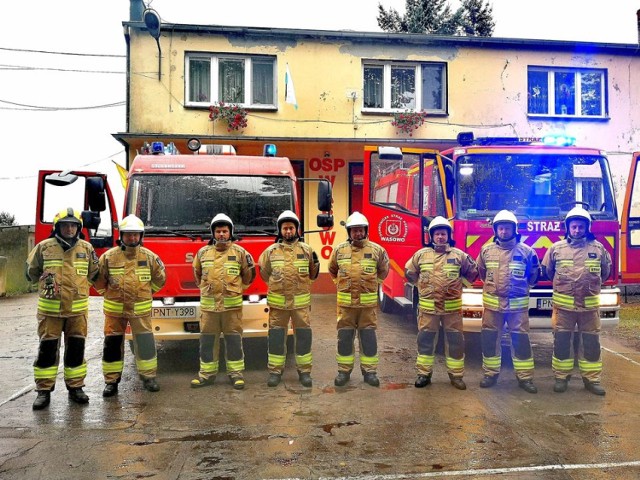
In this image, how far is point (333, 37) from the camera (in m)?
13.7

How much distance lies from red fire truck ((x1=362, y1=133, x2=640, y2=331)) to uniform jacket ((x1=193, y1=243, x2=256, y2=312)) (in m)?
2.07

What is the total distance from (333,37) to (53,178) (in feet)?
30.5

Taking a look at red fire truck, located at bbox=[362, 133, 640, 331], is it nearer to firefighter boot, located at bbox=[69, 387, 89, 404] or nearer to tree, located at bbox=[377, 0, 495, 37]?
firefighter boot, located at bbox=[69, 387, 89, 404]

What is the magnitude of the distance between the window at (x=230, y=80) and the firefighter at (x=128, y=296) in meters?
8.24

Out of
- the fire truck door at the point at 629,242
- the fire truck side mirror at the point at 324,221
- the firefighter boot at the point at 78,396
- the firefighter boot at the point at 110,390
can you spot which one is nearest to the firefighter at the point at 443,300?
the fire truck side mirror at the point at 324,221

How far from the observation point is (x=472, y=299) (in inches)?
252

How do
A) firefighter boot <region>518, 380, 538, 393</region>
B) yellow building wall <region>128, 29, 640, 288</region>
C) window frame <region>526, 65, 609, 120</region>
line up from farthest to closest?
window frame <region>526, 65, 609, 120</region> < yellow building wall <region>128, 29, 640, 288</region> < firefighter boot <region>518, 380, 538, 393</region>

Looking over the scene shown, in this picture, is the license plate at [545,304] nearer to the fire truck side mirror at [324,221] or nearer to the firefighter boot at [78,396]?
the fire truck side mirror at [324,221]

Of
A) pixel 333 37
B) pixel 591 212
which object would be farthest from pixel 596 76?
pixel 591 212

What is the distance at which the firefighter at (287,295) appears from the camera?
600cm

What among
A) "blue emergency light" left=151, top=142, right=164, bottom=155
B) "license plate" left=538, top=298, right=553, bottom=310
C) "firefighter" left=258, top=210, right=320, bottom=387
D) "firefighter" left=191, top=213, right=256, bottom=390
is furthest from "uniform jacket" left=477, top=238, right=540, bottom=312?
"blue emergency light" left=151, top=142, right=164, bottom=155

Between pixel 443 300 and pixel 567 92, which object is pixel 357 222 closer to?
pixel 443 300

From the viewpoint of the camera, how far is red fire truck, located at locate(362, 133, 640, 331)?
6.55m

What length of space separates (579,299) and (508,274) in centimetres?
74
